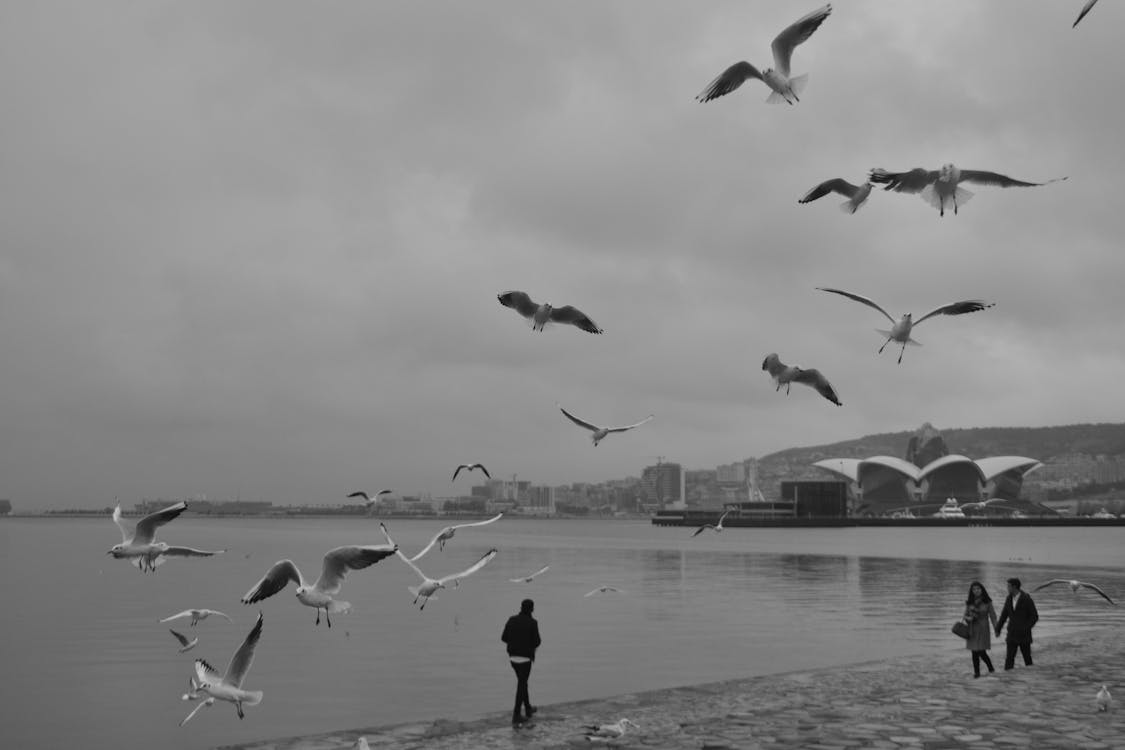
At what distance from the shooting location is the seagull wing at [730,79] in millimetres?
9273

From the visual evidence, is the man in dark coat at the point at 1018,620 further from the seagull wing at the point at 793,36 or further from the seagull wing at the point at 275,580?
the seagull wing at the point at 275,580

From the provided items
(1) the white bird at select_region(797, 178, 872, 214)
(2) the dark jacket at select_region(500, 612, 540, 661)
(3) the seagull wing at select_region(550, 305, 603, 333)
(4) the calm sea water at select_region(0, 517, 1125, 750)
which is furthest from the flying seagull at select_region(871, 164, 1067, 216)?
(4) the calm sea water at select_region(0, 517, 1125, 750)

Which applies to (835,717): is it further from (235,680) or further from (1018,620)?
(235,680)

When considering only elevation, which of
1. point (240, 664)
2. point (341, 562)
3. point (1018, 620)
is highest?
point (341, 562)

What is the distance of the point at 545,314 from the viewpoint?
37.2 feet

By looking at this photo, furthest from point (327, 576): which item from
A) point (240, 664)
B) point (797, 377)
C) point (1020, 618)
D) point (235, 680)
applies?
point (1020, 618)

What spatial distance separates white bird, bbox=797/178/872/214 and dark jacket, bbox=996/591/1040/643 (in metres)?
7.21

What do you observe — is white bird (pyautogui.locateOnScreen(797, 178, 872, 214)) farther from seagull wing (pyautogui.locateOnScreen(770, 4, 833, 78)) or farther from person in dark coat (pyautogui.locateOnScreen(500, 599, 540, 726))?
person in dark coat (pyautogui.locateOnScreen(500, 599, 540, 726))

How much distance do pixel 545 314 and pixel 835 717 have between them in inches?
209

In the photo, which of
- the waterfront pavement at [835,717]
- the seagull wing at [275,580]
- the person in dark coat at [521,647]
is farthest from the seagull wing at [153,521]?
the person in dark coat at [521,647]

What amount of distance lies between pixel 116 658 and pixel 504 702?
11315 mm

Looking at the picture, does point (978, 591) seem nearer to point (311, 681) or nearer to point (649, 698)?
point (649, 698)

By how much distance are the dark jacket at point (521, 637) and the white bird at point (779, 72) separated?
6045 mm

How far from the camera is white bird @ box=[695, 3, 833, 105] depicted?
913cm
